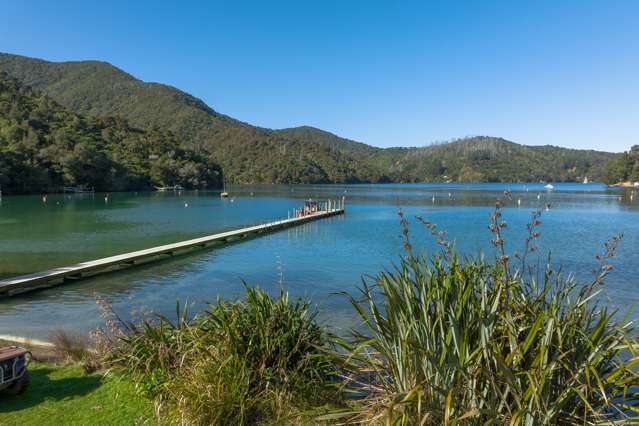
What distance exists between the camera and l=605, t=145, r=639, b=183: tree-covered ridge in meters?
125

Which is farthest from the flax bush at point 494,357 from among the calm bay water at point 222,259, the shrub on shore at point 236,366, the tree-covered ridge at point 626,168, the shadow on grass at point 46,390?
the tree-covered ridge at point 626,168

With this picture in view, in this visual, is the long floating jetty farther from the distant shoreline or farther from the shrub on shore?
the distant shoreline

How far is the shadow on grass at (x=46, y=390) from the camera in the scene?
16.3ft

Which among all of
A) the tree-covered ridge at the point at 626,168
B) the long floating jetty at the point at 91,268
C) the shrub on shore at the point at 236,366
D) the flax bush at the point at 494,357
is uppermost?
the tree-covered ridge at the point at 626,168

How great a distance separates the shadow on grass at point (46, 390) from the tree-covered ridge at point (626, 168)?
150425mm

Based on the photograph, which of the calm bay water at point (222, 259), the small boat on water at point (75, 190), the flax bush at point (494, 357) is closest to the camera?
the flax bush at point (494, 357)

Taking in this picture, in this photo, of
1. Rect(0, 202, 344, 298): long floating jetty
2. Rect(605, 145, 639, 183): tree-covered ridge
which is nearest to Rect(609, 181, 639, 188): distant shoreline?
Rect(605, 145, 639, 183): tree-covered ridge

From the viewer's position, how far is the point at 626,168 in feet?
426

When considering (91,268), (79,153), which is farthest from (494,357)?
(79,153)

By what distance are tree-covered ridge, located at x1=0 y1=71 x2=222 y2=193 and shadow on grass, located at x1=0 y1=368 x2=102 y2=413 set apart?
8298 cm

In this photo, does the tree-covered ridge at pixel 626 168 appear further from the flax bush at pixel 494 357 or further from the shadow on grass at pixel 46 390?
the shadow on grass at pixel 46 390

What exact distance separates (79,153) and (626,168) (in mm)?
149416

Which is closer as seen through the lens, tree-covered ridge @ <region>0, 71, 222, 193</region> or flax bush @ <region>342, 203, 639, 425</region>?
flax bush @ <region>342, 203, 639, 425</region>

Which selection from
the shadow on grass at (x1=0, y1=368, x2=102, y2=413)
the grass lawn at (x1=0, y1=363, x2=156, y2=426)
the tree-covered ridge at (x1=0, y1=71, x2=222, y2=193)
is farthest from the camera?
the tree-covered ridge at (x1=0, y1=71, x2=222, y2=193)
